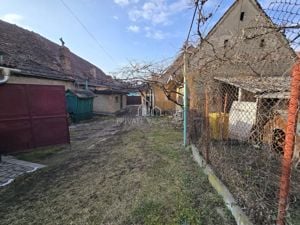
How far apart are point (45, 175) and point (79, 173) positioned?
2.46 feet

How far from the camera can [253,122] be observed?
7.02 m

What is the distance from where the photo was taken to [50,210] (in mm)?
3172

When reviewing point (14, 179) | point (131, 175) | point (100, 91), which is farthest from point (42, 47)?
point (131, 175)

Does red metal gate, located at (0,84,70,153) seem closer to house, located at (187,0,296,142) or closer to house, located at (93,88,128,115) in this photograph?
house, located at (187,0,296,142)

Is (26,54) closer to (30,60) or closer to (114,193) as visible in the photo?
(30,60)

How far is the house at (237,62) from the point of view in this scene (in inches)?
121

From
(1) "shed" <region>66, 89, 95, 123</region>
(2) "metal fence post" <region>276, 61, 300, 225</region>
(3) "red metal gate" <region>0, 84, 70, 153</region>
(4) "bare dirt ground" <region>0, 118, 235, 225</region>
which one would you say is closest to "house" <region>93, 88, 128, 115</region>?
(1) "shed" <region>66, 89, 95, 123</region>

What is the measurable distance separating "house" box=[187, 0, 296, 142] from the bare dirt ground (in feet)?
5.89

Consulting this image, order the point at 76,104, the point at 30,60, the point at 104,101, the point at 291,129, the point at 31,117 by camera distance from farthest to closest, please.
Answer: the point at 104,101, the point at 76,104, the point at 30,60, the point at 31,117, the point at 291,129

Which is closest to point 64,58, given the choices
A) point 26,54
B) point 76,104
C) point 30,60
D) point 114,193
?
point 26,54

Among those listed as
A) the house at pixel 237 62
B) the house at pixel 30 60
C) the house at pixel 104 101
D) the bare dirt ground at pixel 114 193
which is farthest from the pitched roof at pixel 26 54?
the house at pixel 237 62

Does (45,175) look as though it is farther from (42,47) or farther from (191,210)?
(42,47)

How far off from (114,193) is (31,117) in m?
4.42

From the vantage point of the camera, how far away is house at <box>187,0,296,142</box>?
121 inches
